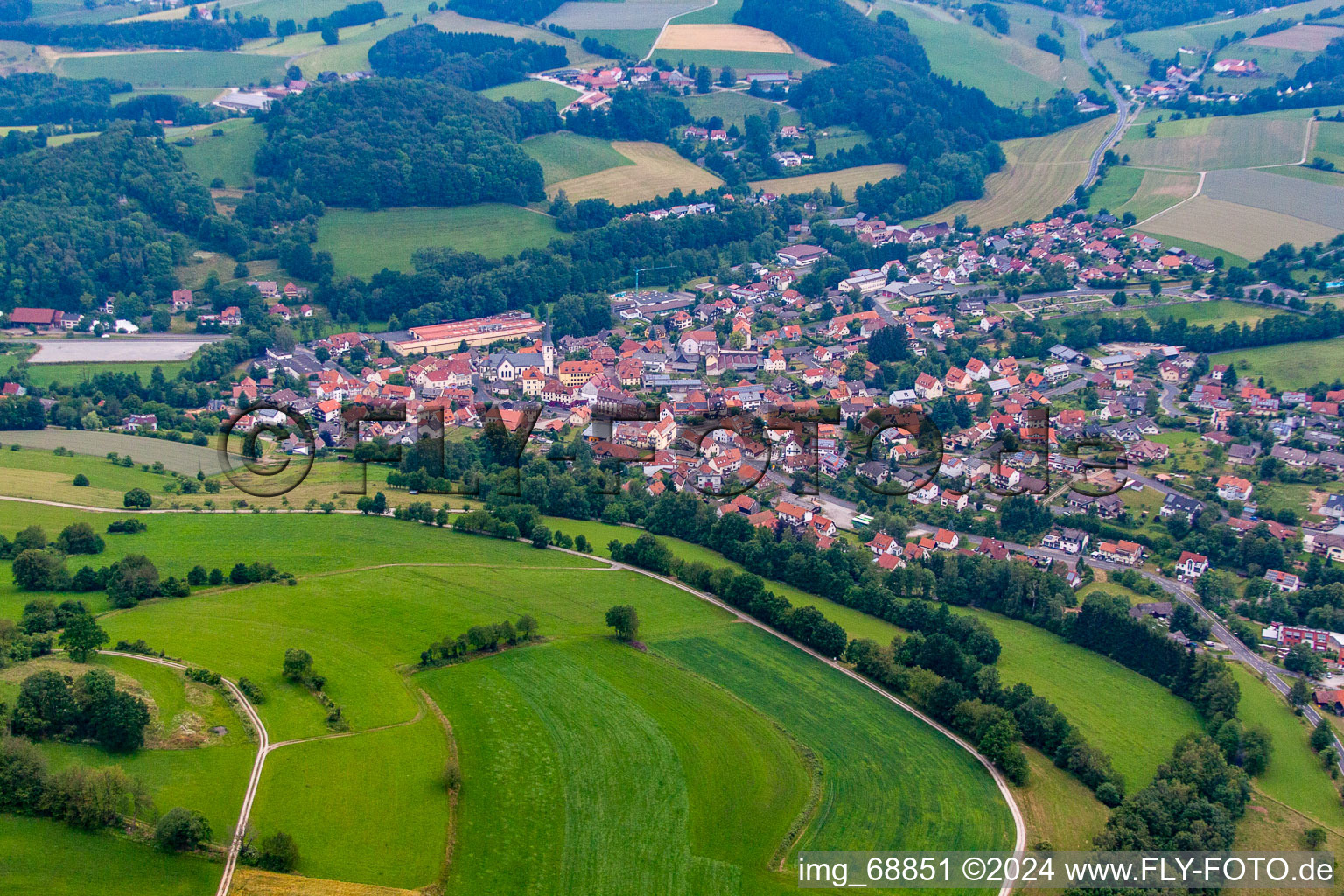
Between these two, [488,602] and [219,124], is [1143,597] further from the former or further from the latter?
[219,124]

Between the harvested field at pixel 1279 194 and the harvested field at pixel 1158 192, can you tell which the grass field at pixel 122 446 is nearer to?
the harvested field at pixel 1158 192

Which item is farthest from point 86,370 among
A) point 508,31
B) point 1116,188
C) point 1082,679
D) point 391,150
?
point 1116,188

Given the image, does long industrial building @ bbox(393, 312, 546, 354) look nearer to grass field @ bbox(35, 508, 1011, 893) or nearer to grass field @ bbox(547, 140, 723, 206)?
grass field @ bbox(547, 140, 723, 206)

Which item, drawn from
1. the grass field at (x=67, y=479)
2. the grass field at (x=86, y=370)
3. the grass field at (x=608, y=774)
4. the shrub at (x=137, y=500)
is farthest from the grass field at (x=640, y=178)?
the grass field at (x=608, y=774)

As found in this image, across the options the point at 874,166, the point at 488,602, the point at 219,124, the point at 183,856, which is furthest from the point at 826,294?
the point at 183,856

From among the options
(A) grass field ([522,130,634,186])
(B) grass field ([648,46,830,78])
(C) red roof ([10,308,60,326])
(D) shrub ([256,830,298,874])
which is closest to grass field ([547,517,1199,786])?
(D) shrub ([256,830,298,874])

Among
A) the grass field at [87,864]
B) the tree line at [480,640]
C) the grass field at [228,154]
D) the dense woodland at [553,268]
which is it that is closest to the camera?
the grass field at [87,864]
